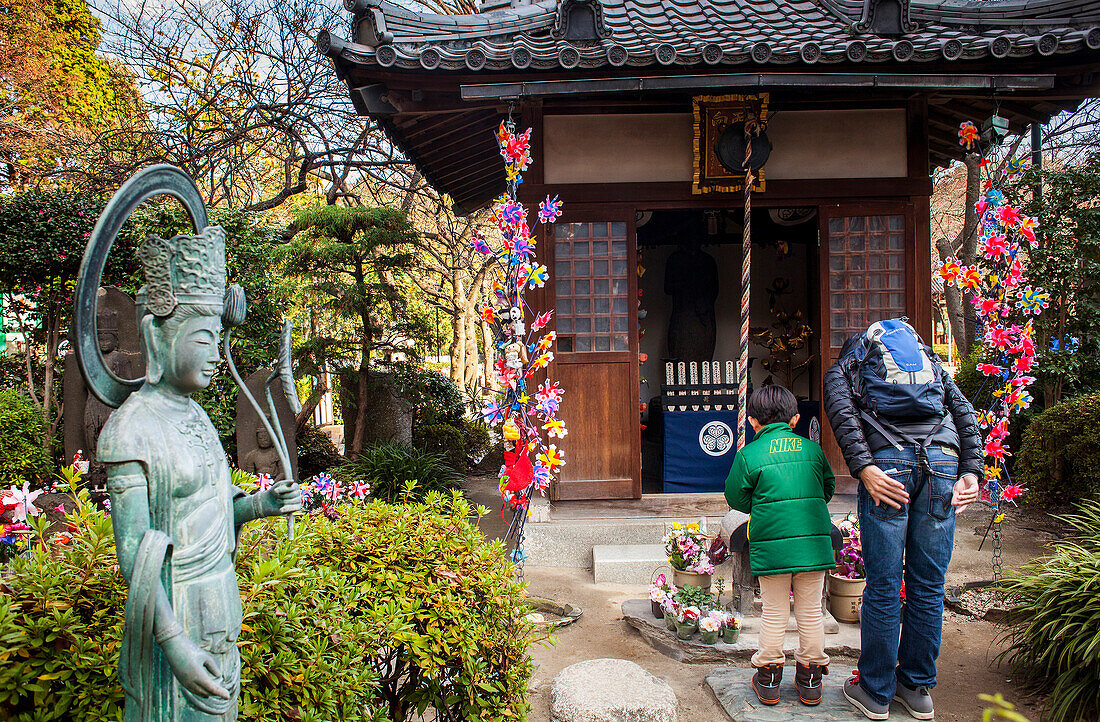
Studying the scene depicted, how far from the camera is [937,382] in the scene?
3.62 metres

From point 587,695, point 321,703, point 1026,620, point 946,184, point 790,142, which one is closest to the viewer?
point 321,703

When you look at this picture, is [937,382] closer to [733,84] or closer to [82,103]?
[733,84]

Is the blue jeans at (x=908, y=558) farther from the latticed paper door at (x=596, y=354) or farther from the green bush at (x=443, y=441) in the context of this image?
the green bush at (x=443, y=441)

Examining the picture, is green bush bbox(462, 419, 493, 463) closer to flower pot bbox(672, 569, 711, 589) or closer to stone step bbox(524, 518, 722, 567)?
stone step bbox(524, 518, 722, 567)

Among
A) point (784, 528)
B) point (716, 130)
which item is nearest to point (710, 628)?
point (784, 528)

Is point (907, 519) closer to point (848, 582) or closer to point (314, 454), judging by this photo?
point (848, 582)

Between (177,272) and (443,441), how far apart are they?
29.9ft

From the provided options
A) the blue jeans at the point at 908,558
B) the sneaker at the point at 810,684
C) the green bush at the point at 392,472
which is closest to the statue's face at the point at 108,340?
the green bush at the point at 392,472

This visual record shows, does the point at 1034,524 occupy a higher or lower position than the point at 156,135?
lower

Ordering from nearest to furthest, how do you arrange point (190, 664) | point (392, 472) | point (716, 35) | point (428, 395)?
point (190, 664)
point (716, 35)
point (392, 472)
point (428, 395)

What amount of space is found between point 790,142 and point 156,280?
6.32 m

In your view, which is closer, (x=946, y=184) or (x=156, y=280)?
(x=156, y=280)

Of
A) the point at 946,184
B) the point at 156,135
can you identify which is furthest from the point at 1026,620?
the point at 946,184

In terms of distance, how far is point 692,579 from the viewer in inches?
194
